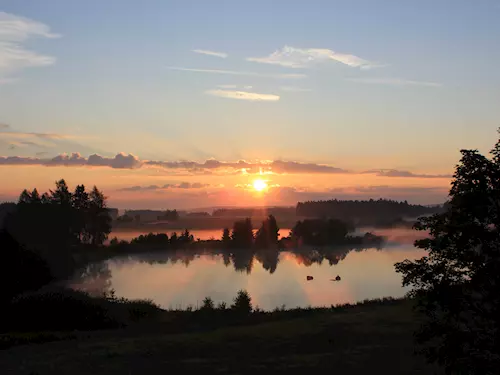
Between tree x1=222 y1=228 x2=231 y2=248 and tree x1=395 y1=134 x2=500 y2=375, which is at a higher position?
tree x1=395 y1=134 x2=500 y2=375

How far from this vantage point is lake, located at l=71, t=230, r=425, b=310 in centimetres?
6875

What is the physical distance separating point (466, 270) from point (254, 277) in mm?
77171

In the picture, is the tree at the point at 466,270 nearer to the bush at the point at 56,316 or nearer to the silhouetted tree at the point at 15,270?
the bush at the point at 56,316

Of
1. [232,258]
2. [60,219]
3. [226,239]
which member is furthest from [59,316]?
[226,239]

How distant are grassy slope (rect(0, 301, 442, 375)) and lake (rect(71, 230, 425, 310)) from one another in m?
29.6

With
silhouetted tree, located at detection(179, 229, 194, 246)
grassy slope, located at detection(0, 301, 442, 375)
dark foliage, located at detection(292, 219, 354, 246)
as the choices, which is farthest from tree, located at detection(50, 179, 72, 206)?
grassy slope, located at detection(0, 301, 442, 375)

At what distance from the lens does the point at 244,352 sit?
978 inches

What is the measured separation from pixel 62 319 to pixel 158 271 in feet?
201

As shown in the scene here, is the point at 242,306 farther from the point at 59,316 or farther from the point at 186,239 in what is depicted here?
the point at 186,239

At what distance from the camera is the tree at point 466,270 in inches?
555

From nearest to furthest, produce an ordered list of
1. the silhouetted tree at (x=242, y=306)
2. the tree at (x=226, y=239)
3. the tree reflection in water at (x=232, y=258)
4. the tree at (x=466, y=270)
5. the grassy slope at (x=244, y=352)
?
1. the tree at (x=466, y=270)
2. the grassy slope at (x=244, y=352)
3. the silhouetted tree at (x=242, y=306)
4. the tree reflection in water at (x=232, y=258)
5. the tree at (x=226, y=239)

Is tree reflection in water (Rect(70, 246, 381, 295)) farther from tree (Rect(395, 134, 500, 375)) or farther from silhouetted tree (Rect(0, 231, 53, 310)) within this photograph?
tree (Rect(395, 134, 500, 375))

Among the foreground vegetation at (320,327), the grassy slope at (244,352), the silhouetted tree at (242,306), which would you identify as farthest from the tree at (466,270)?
the silhouetted tree at (242,306)

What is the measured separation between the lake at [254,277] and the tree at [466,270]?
44.6 meters
